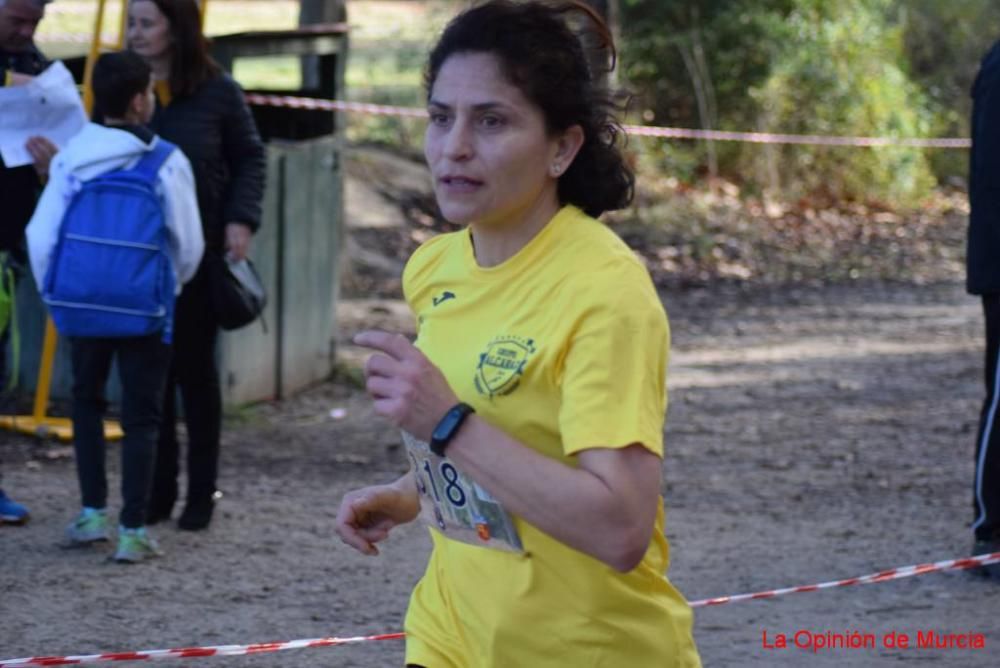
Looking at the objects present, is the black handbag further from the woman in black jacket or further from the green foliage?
the green foliage

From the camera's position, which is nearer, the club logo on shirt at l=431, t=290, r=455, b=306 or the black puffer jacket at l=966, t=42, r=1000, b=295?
the club logo on shirt at l=431, t=290, r=455, b=306

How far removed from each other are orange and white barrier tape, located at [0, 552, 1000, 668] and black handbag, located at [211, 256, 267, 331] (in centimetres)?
155

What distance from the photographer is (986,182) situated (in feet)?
19.5

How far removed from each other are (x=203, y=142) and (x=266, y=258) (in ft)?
8.98

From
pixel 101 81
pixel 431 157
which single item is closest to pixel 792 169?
pixel 101 81

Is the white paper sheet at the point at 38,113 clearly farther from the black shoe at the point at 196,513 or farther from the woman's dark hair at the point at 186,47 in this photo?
the black shoe at the point at 196,513

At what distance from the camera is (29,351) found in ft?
28.8

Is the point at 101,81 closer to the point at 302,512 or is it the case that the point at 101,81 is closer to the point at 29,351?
the point at 302,512

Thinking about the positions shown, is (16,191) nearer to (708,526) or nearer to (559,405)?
(708,526)

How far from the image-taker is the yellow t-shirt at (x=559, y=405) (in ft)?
7.95

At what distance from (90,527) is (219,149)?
156 centimetres

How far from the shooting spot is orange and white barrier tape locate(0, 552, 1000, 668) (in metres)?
4.34

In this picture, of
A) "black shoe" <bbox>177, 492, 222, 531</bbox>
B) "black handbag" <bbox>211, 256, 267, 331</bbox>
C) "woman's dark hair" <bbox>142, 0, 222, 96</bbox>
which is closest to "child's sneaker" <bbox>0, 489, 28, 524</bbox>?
"black shoe" <bbox>177, 492, 222, 531</bbox>

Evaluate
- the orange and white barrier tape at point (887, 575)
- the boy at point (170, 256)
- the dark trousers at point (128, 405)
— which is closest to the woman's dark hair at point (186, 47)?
the boy at point (170, 256)
